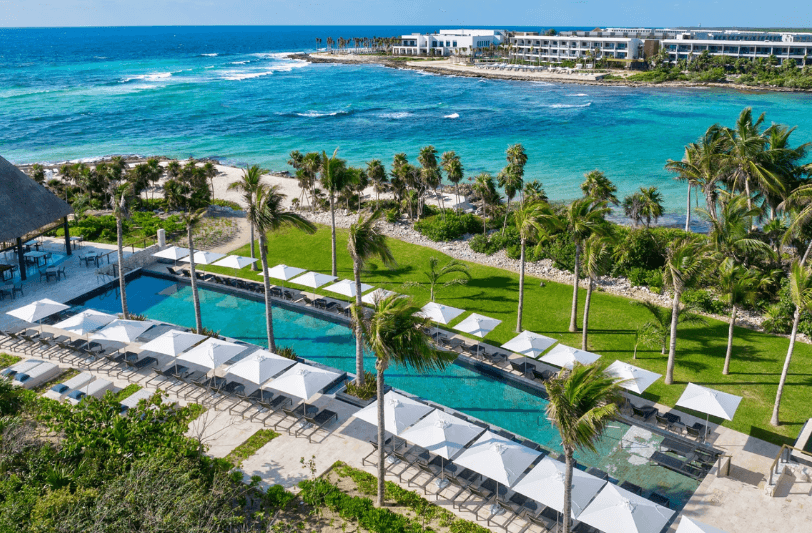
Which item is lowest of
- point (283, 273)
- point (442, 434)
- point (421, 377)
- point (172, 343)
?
point (421, 377)

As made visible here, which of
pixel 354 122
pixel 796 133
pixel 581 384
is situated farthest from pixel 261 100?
pixel 581 384

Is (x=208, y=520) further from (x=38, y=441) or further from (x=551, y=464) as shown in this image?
(x=551, y=464)

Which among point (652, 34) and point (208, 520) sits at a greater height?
point (652, 34)

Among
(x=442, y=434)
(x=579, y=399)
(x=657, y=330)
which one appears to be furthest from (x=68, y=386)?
(x=657, y=330)

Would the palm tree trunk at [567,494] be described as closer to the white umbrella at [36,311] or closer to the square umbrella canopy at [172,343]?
the square umbrella canopy at [172,343]

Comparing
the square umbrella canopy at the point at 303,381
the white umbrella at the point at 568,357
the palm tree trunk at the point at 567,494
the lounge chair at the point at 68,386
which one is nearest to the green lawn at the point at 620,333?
the white umbrella at the point at 568,357

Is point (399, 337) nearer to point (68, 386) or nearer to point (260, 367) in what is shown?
point (260, 367)

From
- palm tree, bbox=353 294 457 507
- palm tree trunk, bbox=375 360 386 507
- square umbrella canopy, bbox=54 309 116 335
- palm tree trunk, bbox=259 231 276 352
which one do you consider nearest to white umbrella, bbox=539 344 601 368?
palm tree, bbox=353 294 457 507
